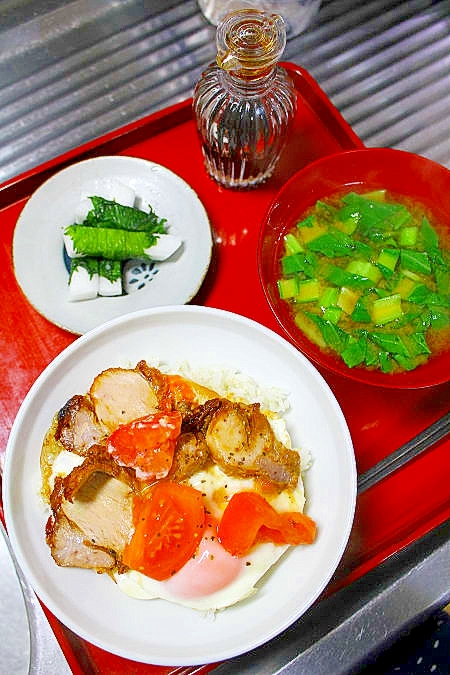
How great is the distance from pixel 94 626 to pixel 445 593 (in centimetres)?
103

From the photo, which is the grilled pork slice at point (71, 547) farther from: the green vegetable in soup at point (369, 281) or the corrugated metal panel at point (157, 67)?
the corrugated metal panel at point (157, 67)

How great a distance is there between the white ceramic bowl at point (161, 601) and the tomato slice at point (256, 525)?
79mm

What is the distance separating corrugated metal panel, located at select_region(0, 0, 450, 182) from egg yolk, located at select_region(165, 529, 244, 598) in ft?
5.03

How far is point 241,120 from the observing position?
223 cm

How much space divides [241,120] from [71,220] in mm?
637

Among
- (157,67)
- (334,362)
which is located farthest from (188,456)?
(157,67)

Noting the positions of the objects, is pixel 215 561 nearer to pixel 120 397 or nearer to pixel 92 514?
pixel 92 514

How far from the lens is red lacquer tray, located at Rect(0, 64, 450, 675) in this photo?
204cm

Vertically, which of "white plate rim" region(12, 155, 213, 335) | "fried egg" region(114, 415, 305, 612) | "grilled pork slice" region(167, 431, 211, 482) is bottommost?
"fried egg" region(114, 415, 305, 612)

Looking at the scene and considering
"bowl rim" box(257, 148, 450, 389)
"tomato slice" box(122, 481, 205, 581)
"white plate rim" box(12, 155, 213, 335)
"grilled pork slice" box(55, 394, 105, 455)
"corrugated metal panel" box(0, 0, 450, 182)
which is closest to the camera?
"tomato slice" box(122, 481, 205, 581)

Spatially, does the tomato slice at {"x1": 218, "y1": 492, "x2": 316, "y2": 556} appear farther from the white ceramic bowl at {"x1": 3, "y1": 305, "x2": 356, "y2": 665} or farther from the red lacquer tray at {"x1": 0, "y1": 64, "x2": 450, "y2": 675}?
the red lacquer tray at {"x1": 0, "y1": 64, "x2": 450, "y2": 675}

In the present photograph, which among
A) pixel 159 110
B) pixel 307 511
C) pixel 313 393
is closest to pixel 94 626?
pixel 307 511

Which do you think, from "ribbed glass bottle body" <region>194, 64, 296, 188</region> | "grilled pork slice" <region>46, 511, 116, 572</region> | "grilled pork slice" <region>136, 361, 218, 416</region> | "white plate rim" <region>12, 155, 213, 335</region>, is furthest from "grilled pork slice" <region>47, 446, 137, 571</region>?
"ribbed glass bottle body" <region>194, 64, 296, 188</region>

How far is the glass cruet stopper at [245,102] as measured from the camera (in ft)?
6.61
